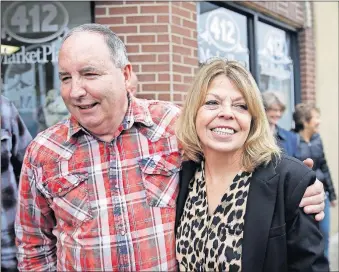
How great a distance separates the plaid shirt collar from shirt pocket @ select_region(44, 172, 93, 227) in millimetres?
210

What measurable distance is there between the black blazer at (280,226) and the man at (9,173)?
148 cm

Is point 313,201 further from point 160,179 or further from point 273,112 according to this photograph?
point 273,112

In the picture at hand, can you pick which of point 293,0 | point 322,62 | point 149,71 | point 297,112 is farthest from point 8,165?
point 322,62

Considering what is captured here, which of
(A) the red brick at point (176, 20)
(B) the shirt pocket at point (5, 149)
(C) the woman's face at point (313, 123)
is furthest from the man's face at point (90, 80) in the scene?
(C) the woman's face at point (313, 123)

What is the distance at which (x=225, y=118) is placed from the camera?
91.4 inches

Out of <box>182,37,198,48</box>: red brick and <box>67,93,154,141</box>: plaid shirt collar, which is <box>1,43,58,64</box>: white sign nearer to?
<box>182,37,198,48</box>: red brick

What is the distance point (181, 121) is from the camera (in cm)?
258

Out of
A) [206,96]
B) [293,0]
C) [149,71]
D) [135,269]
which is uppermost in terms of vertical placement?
[293,0]

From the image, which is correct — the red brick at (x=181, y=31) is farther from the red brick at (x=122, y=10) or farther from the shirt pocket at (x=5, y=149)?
the shirt pocket at (x=5, y=149)

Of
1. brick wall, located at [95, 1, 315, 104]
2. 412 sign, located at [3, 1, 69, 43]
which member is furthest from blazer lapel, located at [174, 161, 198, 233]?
412 sign, located at [3, 1, 69, 43]

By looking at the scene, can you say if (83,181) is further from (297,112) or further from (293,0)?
(293,0)

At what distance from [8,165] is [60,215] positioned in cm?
68

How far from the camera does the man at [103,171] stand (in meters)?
2.44

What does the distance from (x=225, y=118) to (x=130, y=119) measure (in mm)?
510
